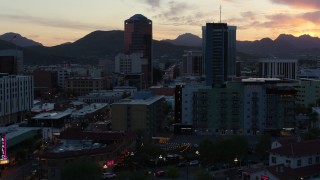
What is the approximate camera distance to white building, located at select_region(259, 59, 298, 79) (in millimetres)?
46938

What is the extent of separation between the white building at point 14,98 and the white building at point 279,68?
2761cm

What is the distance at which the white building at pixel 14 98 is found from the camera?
21.5 meters

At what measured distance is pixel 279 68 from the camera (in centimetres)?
4847

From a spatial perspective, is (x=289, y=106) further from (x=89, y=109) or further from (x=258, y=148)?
(x=89, y=109)

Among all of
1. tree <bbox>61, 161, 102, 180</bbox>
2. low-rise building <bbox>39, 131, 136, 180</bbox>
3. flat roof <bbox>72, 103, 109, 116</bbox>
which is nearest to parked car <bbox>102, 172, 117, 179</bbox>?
low-rise building <bbox>39, 131, 136, 180</bbox>

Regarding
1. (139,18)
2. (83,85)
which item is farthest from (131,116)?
(139,18)

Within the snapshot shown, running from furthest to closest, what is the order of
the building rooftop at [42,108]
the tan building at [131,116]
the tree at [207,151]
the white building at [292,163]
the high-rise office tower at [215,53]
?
the high-rise office tower at [215,53], the building rooftop at [42,108], the tan building at [131,116], the tree at [207,151], the white building at [292,163]

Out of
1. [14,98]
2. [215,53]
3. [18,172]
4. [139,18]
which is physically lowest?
[18,172]

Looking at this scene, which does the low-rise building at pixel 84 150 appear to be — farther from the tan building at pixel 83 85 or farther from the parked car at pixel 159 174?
the tan building at pixel 83 85

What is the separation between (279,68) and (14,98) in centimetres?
3140

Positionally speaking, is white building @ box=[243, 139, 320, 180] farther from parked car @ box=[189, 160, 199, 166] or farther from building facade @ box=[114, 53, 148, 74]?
building facade @ box=[114, 53, 148, 74]

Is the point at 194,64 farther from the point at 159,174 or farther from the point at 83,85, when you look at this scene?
the point at 159,174

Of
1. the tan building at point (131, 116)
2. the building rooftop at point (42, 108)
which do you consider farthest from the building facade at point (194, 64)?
the tan building at point (131, 116)

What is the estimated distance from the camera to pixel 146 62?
172 ft
